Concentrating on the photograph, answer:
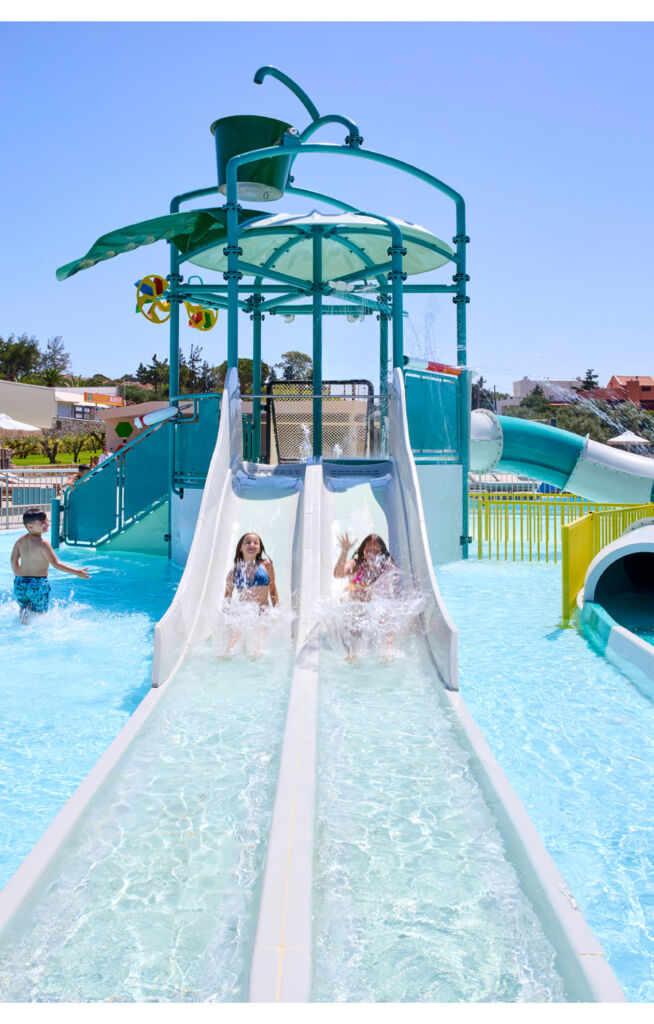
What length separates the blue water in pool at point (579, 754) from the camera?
128 inches

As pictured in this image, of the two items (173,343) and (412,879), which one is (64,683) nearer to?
(412,879)

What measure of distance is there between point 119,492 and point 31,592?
13.3 ft

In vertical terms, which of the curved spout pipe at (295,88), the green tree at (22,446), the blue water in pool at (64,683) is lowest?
the blue water in pool at (64,683)

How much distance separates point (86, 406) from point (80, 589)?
162ft

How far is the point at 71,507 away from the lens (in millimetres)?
12312

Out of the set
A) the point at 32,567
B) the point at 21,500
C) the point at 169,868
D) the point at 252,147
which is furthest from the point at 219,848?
the point at 21,500

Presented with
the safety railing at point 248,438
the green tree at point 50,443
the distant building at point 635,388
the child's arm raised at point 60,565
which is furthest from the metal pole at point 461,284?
the distant building at point 635,388

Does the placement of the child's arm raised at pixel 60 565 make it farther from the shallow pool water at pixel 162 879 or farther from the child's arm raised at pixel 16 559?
the shallow pool water at pixel 162 879

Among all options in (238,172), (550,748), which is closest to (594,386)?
(238,172)

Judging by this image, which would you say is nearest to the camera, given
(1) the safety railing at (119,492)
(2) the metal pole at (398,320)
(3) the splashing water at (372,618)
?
(3) the splashing water at (372,618)

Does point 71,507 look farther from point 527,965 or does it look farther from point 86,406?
point 86,406

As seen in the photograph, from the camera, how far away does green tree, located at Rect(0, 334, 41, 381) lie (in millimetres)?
65938

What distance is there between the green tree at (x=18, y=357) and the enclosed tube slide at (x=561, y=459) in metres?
61.6

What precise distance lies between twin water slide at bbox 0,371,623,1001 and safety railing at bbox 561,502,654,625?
2.62 m
